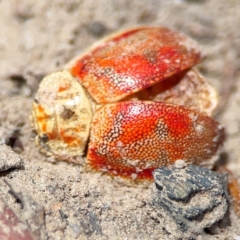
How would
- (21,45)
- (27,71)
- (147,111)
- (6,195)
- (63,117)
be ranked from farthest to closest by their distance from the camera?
(21,45) → (27,71) → (63,117) → (147,111) → (6,195)

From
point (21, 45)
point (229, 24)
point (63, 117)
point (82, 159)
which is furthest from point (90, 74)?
point (229, 24)

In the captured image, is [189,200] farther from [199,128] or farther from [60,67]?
[60,67]

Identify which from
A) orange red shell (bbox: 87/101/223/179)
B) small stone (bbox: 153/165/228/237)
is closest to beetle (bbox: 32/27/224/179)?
orange red shell (bbox: 87/101/223/179)

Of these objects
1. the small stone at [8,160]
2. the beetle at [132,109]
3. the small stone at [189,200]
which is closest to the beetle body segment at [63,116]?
the beetle at [132,109]

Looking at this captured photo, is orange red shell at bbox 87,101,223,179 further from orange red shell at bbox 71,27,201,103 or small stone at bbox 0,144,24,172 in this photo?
small stone at bbox 0,144,24,172

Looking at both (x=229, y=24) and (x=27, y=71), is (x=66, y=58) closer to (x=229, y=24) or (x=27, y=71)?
(x=27, y=71)

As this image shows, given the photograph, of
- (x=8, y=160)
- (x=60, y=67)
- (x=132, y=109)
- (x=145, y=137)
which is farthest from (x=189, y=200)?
(x=60, y=67)

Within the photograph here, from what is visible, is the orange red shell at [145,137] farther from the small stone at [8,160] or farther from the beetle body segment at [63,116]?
the small stone at [8,160]
